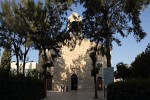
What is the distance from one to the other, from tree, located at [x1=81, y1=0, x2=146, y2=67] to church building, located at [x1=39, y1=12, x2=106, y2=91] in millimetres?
38843

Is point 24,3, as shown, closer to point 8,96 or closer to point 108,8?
point 108,8

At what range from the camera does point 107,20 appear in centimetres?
3394

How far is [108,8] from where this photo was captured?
33.5m

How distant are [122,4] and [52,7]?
12965mm

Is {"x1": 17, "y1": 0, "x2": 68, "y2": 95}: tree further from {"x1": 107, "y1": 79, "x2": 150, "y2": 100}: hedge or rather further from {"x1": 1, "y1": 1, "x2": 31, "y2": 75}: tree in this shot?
{"x1": 107, "y1": 79, "x2": 150, "y2": 100}: hedge

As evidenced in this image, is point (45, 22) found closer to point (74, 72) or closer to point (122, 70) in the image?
point (122, 70)

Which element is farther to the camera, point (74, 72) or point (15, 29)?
point (74, 72)

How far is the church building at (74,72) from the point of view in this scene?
75.2 m

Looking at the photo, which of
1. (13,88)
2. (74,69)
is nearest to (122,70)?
(74,69)

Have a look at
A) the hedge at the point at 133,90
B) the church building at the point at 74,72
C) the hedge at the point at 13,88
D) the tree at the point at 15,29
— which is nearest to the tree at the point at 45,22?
the tree at the point at 15,29

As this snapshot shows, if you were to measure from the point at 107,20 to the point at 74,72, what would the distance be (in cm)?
Result: 4305

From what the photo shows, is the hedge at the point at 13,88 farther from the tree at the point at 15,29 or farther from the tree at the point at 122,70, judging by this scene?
the tree at the point at 122,70

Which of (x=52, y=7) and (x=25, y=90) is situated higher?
(x=52, y=7)

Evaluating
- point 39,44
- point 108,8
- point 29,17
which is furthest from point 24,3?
point 108,8
